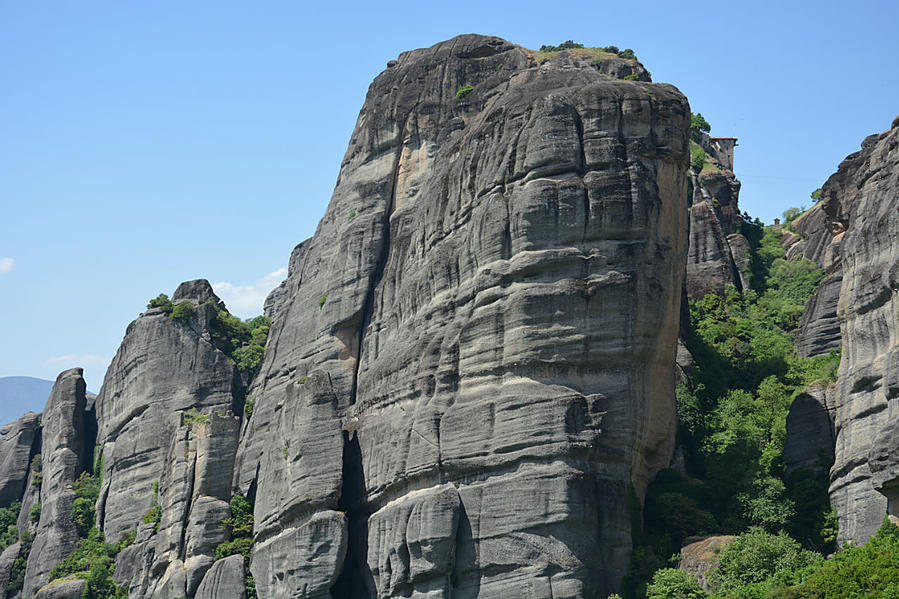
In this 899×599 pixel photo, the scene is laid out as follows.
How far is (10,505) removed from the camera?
86750 millimetres

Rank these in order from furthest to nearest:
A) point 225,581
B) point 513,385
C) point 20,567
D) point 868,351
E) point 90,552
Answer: point 20,567
point 90,552
point 225,581
point 513,385
point 868,351

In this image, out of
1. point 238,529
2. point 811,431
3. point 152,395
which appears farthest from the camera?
point 152,395

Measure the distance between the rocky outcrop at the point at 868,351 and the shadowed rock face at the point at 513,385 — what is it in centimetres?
651

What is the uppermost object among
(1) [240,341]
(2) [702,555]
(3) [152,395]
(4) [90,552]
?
(1) [240,341]

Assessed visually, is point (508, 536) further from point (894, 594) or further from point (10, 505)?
point (10, 505)

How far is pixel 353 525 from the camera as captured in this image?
58625mm

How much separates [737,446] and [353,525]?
16.2 metres

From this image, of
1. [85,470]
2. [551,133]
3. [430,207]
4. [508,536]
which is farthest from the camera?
[85,470]

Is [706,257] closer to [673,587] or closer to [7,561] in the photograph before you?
[673,587]

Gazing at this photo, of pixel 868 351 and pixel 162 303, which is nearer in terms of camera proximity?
pixel 868 351

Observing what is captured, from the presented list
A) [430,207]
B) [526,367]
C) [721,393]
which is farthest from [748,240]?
[526,367]

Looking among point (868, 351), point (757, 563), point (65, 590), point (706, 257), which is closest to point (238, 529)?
point (65, 590)

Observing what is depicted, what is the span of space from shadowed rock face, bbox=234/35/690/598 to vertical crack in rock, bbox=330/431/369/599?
0.33 feet

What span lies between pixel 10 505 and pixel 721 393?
4739 cm
